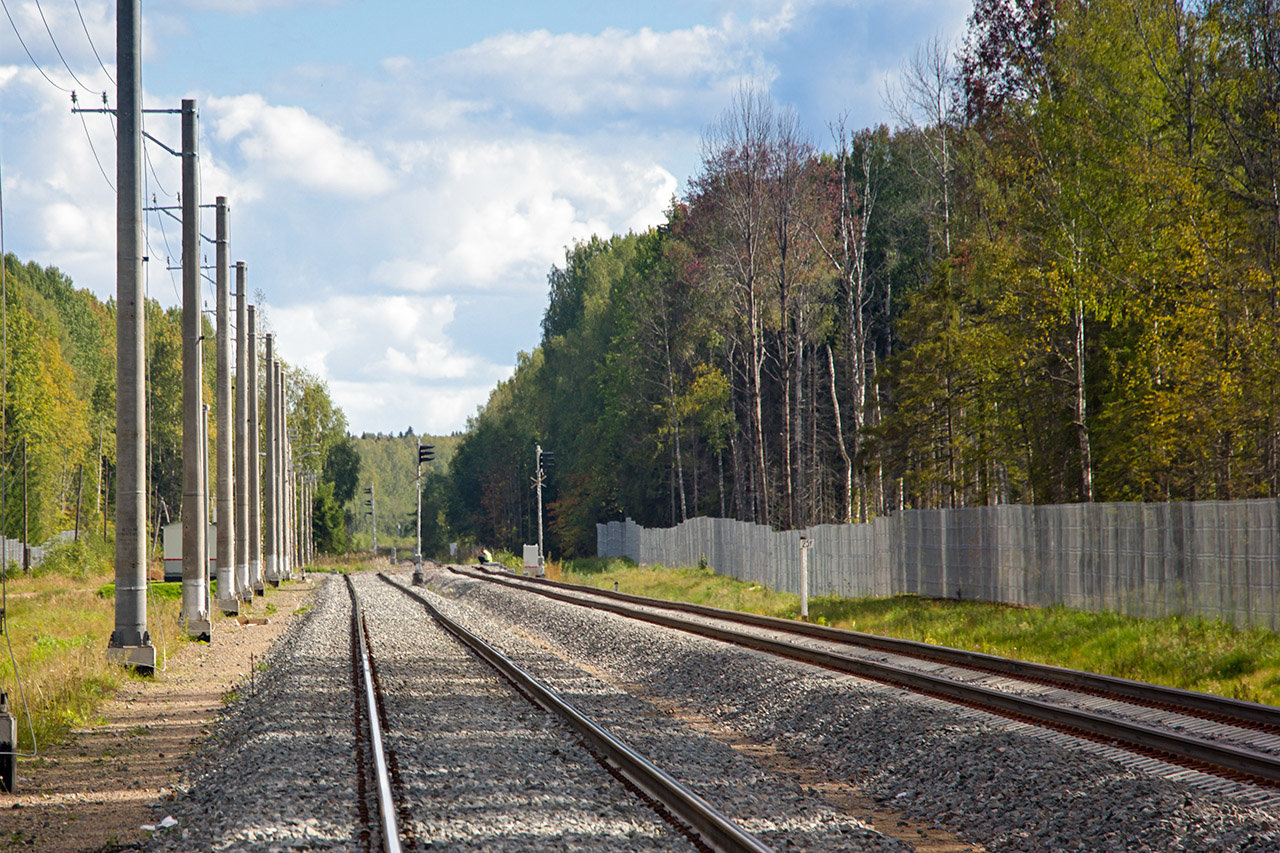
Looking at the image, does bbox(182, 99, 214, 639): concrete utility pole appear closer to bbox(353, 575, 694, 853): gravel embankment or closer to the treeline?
bbox(353, 575, 694, 853): gravel embankment

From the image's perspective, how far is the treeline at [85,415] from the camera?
68.1 metres

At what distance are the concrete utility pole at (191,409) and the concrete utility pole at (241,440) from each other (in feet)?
34.7

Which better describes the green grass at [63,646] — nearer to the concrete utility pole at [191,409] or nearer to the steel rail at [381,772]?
the concrete utility pole at [191,409]

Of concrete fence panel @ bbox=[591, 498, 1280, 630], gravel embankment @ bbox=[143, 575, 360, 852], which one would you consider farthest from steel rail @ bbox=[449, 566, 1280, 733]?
gravel embankment @ bbox=[143, 575, 360, 852]

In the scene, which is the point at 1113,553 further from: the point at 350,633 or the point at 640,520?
the point at 640,520

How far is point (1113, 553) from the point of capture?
2109 centimetres

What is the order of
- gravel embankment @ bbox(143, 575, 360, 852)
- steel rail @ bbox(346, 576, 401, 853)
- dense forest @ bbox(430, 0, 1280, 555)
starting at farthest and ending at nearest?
1. dense forest @ bbox(430, 0, 1280, 555)
2. gravel embankment @ bbox(143, 575, 360, 852)
3. steel rail @ bbox(346, 576, 401, 853)

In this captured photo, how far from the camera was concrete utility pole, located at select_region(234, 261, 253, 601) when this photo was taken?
112 ft

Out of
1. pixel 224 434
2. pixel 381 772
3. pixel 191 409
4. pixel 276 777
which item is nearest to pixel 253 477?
pixel 224 434

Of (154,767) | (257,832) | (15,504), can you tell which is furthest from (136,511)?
(15,504)

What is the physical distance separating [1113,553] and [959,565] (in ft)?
19.5

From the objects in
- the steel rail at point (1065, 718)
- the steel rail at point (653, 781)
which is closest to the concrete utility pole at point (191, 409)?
the steel rail at point (653, 781)

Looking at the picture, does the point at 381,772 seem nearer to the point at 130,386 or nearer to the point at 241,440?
the point at 130,386

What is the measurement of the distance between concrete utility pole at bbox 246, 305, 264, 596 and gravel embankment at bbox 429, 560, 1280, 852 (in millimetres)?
23180
